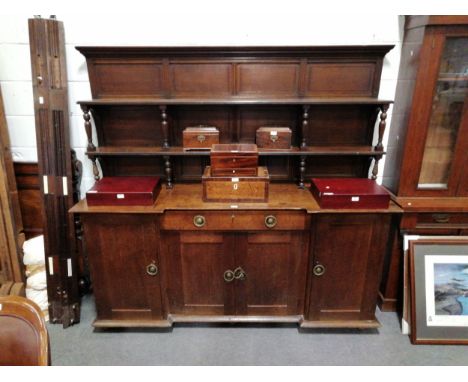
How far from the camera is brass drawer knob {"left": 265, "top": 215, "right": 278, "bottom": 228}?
6.07 ft

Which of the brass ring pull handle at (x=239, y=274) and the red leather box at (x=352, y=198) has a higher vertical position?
the red leather box at (x=352, y=198)

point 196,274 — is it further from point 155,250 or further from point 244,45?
point 244,45

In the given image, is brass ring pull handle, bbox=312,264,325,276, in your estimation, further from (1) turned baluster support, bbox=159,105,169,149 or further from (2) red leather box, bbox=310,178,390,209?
(1) turned baluster support, bbox=159,105,169,149

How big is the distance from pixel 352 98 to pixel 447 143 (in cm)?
65

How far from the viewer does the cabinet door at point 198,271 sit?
1.92 metres

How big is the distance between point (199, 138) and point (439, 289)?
6.02ft

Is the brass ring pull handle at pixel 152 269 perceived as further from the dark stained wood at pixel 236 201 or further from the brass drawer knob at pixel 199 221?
the brass drawer knob at pixel 199 221

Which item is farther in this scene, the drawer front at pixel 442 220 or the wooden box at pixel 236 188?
the drawer front at pixel 442 220

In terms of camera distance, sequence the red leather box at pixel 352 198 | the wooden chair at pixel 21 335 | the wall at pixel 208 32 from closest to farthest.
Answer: the wooden chair at pixel 21 335
the red leather box at pixel 352 198
the wall at pixel 208 32

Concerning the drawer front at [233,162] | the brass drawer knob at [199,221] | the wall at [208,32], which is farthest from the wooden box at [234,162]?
the wall at [208,32]

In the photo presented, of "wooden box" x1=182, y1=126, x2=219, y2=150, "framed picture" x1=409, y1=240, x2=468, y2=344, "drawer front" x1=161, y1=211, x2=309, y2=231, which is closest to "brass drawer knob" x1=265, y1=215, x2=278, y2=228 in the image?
"drawer front" x1=161, y1=211, x2=309, y2=231

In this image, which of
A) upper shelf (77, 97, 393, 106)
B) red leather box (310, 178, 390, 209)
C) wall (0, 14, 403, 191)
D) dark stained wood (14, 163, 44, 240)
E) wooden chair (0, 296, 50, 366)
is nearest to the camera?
wooden chair (0, 296, 50, 366)

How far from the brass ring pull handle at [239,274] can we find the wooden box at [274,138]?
0.80 m

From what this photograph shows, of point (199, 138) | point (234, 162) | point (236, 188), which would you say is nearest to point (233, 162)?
point (234, 162)
